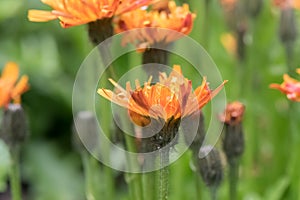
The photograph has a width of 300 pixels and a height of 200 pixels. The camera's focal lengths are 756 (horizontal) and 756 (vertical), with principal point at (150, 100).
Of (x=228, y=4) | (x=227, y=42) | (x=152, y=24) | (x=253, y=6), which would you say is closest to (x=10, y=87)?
(x=152, y=24)

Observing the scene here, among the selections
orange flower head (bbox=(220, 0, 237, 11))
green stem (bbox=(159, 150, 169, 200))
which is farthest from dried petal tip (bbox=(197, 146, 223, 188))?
orange flower head (bbox=(220, 0, 237, 11))

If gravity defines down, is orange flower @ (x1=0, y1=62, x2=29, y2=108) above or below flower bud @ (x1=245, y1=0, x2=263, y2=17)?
above

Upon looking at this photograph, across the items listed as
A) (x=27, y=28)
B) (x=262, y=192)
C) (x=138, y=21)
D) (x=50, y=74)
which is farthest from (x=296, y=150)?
(x=27, y=28)

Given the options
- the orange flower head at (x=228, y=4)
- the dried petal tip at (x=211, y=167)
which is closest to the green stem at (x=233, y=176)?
the dried petal tip at (x=211, y=167)

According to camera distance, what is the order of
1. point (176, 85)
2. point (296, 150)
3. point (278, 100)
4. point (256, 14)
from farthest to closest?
1. point (278, 100)
2. point (256, 14)
3. point (296, 150)
4. point (176, 85)

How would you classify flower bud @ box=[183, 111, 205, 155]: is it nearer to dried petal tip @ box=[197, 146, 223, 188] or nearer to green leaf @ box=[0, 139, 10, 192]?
dried petal tip @ box=[197, 146, 223, 188]

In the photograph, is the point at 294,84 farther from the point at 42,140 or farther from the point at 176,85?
the point at 42,140
